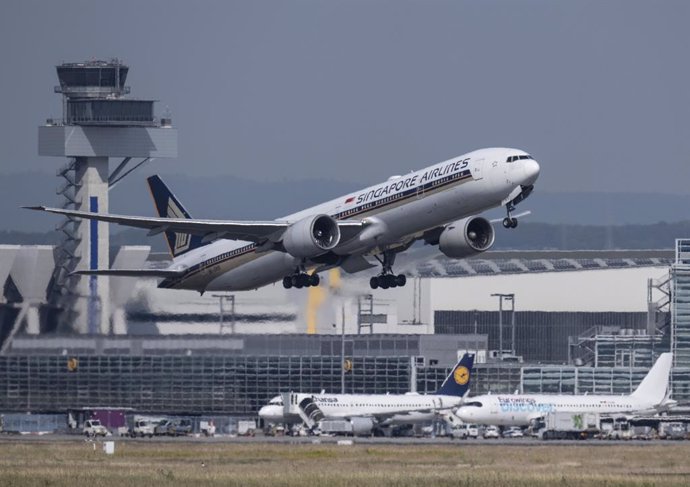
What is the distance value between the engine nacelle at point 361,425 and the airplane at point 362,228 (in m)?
27.5

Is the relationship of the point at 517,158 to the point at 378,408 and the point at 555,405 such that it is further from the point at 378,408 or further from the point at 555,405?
the point at 555,405

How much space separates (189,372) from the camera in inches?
4751

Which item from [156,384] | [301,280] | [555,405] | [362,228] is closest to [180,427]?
[156,384]

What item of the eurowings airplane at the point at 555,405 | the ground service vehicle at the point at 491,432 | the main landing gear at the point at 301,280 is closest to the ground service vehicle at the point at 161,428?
the eurowings airplane at the point at 555,405

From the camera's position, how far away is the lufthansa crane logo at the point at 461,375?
107m

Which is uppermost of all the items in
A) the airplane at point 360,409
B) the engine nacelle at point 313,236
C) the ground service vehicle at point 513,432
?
the engine nacelle at point 313,236

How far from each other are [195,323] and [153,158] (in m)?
81.8

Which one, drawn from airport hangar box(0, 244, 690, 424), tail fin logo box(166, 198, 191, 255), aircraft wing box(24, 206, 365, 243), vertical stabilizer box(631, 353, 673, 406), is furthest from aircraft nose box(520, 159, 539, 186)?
vertical stabilizer box(631, 353, 673, 406)

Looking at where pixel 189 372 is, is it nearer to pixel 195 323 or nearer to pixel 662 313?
pixel 195 323

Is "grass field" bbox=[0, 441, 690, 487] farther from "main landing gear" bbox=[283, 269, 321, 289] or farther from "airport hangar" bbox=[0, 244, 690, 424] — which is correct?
"airport hangar" bbox=[0, 244, 690, 424]

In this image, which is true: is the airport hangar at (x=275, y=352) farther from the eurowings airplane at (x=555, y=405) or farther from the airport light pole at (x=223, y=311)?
the eurowings airplane at (x=555, y=405)

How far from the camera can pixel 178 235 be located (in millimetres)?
79188

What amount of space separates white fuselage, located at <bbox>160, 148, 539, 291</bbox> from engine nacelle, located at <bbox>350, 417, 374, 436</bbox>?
98.7ft

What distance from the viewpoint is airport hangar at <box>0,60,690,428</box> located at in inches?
4215
